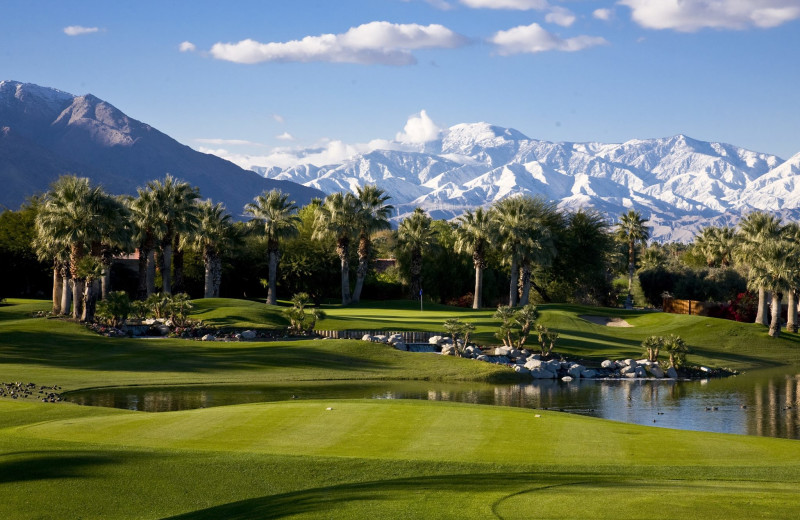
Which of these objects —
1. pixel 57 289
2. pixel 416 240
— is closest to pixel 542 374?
pixel 57 289

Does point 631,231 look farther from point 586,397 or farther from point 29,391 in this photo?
point 29,391

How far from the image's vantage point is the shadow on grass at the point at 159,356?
40.7 m

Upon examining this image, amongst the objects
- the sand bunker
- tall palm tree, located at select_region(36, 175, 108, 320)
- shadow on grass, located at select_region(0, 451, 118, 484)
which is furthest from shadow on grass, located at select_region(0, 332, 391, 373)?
the sand bunker

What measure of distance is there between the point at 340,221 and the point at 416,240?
7949 millimetres

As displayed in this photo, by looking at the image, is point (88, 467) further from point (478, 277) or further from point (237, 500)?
point (478, 277)

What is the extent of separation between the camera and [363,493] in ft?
44.9

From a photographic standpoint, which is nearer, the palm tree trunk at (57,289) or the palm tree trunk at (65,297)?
the palm tree trunk at (65,297)

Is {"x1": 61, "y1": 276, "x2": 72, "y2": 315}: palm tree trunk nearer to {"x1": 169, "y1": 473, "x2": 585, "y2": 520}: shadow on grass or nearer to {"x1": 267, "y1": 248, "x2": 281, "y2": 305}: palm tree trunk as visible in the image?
{"x1": 267, "y1": 248, "x2": 281, "y2": 305}: palm tree trunk

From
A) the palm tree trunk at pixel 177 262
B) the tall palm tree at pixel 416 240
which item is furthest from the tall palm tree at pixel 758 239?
the palm tree trunk at pixel 177 262

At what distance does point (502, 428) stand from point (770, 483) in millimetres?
6756

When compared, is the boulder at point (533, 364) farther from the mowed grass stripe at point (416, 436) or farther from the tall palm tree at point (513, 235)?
the tall palm tree at point (513, 235)

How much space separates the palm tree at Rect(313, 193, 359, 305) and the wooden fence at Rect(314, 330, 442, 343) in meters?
22.5

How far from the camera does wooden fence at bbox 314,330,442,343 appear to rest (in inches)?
2096

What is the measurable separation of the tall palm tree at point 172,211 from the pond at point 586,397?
2965 centimetres
